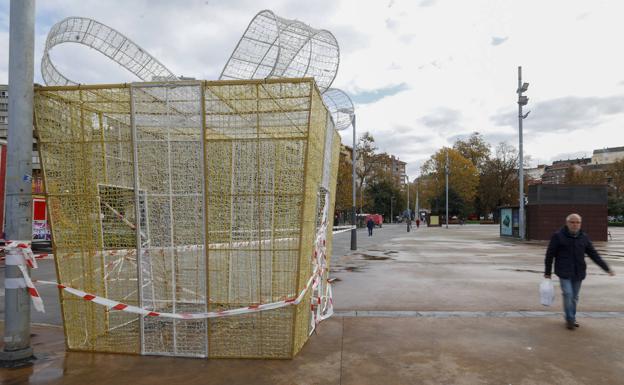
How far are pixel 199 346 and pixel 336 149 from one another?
136 inches

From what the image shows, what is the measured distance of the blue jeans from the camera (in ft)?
20.3

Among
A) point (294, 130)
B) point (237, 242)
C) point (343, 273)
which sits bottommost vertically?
point (343, 273)

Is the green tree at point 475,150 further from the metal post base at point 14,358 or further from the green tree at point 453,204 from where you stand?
the metal post base at point 14,358

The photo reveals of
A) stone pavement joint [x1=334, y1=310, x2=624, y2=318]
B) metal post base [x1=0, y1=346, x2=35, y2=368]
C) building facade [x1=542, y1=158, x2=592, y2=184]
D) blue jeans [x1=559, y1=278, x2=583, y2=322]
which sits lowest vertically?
stone pavement joint [x1=334, y1=310, x2=624, y2=318]

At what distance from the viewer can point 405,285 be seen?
10102mm

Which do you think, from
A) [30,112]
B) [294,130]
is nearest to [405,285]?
[294,130]

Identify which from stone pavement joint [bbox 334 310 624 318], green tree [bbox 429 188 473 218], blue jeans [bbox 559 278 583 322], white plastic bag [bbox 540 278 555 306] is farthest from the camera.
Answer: green tree [bbox 429 188 473 218]

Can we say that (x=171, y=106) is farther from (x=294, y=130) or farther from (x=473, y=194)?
(x=473, y=194)

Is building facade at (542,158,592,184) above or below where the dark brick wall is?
above

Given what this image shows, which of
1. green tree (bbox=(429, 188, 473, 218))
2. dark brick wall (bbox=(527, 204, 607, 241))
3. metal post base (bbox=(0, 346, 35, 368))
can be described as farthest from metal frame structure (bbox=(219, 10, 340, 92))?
green tree (bbox=(429, 188, 473, 218))

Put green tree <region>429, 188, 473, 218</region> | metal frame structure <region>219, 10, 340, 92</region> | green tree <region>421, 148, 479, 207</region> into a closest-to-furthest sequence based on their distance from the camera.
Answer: metal frame structure <region>219, 10, 340, 92</region> → green tree <region>421, 148, 479, 207</region> → green tree <region>429, 188, 473, 218</region>

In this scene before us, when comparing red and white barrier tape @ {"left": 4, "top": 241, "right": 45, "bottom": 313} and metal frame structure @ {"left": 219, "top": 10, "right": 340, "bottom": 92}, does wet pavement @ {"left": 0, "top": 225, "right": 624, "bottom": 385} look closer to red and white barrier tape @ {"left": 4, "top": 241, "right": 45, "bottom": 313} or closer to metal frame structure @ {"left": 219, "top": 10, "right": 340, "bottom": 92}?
red and white barrier tape @ {"left": 4, "top": 241, "right": 45, "bottom": 313}

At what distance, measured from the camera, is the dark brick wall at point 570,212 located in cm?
2595

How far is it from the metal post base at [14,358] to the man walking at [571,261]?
6581 millimetres
